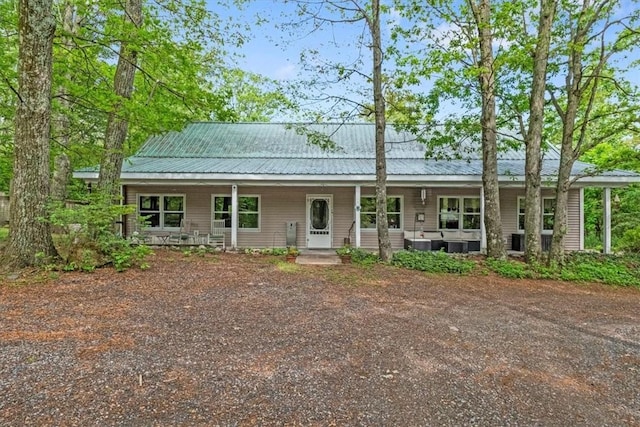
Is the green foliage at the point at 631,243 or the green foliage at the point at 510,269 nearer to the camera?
the green foliage at the point at 510,269

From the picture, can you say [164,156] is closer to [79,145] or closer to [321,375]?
[79,145]

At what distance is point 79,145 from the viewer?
38.0 feet

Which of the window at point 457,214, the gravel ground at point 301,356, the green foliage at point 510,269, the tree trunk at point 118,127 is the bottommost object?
the gravel ground at point 301,356

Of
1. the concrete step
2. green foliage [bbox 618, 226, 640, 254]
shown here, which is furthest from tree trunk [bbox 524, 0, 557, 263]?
the concrete step

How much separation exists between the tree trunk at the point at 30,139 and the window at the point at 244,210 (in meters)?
6.62

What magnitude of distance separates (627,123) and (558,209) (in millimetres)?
2649

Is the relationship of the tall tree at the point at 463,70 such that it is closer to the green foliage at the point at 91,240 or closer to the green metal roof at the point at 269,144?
the green metal roof at the point at 269,144

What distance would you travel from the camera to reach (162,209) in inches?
498

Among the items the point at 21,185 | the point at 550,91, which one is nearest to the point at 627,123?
the point at 550,91

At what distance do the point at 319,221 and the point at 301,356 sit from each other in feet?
30.0

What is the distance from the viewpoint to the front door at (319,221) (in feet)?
41.4

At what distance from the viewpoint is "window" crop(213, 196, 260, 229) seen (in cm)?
1270

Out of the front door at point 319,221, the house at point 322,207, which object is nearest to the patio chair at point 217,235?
the house at point 322,207

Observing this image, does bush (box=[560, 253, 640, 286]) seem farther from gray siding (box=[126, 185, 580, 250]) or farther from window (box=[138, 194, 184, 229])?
window (box=[138, 194, 184, 229])
